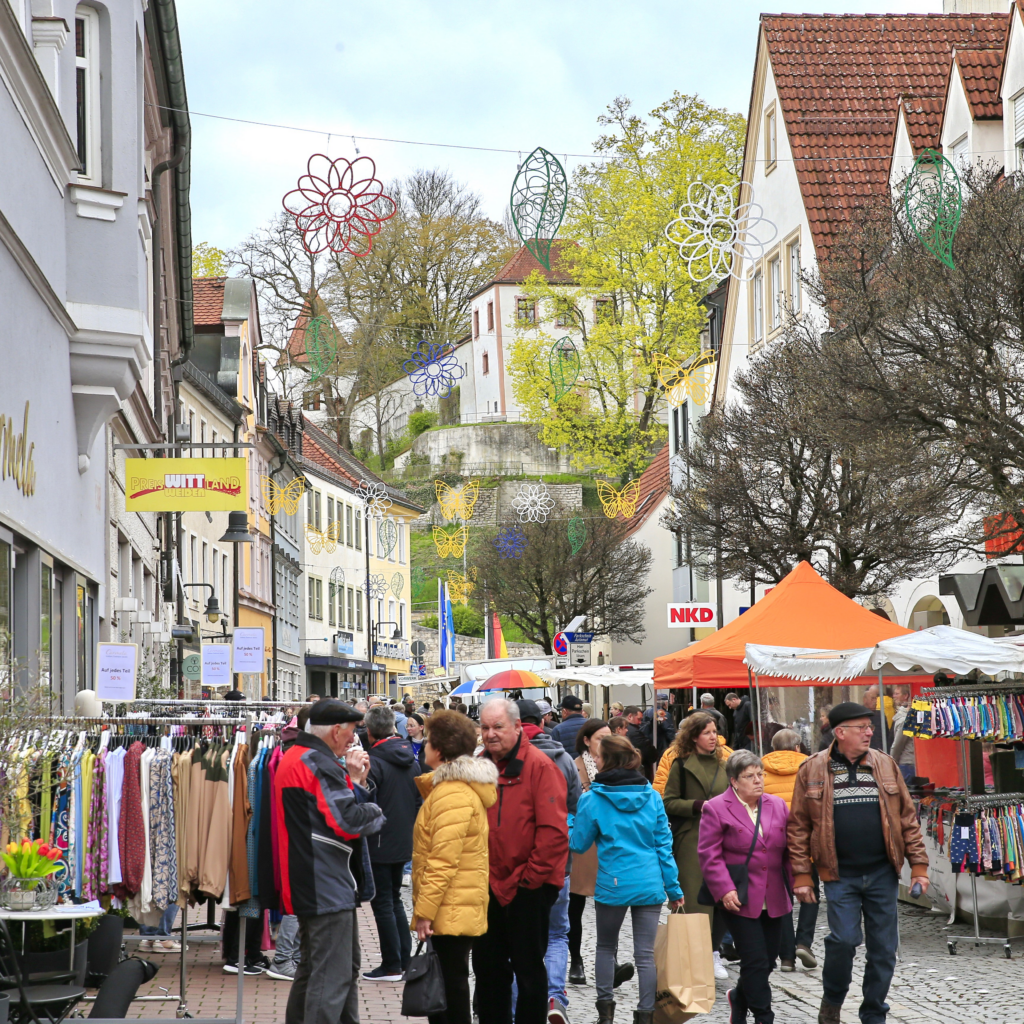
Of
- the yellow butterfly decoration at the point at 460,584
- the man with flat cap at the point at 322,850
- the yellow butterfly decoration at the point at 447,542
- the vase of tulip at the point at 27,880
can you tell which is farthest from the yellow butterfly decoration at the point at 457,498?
the vase of tulip at the point at 27,880

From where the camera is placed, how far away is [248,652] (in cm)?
1886

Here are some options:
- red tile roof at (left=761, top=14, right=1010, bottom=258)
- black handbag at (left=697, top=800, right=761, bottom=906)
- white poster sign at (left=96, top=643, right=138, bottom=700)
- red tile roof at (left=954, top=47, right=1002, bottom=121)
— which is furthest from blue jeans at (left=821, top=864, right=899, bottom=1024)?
red tile roof at (left=761, top=14, right=1010, bottom=258)

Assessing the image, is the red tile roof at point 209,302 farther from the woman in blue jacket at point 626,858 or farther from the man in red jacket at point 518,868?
the man in red jacket at point 518,868

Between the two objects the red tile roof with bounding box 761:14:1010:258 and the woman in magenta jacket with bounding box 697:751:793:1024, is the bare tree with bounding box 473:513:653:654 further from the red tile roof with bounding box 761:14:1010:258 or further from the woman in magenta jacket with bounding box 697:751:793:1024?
the woman in magenta jacket with bounding box 697:751:793:1024

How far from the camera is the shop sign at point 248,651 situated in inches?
743

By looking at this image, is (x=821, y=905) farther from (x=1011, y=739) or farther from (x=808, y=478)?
(x=808, y=478)

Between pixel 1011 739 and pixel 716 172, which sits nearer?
pixel 1011 739

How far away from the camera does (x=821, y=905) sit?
14289 millimetres

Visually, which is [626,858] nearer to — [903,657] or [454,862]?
[454,862]

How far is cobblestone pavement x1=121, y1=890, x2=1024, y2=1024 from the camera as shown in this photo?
928 cm

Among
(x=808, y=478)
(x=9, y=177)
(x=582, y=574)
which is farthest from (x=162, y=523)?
(x=582, y=574)

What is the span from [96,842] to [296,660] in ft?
170

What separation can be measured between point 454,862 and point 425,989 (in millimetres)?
578

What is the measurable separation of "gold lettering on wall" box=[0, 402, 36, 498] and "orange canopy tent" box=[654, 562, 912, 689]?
326 inches
